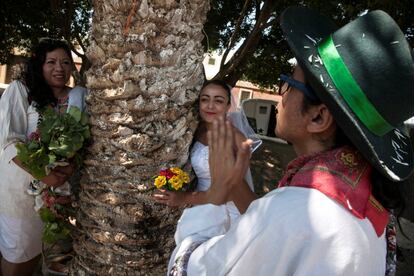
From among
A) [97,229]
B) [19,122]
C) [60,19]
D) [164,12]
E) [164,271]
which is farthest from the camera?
[60,19]

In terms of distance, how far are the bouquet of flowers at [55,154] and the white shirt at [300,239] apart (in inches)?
56.5

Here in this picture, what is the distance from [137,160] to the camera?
2072 millimetres

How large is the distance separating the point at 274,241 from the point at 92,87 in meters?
1.52

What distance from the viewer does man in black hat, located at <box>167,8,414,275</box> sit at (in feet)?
3.38

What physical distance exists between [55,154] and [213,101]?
1246 millimetres

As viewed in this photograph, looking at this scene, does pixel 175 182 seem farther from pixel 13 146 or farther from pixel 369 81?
pixel 13 146

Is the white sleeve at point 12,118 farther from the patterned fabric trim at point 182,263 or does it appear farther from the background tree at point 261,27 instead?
the background tree at point 261,27

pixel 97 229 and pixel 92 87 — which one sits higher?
pixel 92 87

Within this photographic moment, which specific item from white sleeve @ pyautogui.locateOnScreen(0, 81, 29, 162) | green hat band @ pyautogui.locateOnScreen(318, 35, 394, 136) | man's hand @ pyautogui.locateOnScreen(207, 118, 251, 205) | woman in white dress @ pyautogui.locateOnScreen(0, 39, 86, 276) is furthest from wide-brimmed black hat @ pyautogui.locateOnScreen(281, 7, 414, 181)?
white sleeve @ pyautogui.locateOnScreen(0, 81, 29, 162)

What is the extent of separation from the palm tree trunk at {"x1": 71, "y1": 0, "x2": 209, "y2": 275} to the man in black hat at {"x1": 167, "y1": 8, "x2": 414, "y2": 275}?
87cm

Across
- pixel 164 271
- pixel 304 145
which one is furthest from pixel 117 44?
pixel 164 271

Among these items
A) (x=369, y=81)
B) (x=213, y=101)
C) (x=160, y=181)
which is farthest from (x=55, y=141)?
(x=369, y=81)

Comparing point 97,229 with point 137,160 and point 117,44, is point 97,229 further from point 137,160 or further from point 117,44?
point 117,44

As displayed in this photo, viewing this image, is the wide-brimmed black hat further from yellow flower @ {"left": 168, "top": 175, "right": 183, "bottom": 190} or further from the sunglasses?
yellow flower @ {"left": 168, "top": 175, "right": 183, "bottom": 190}
